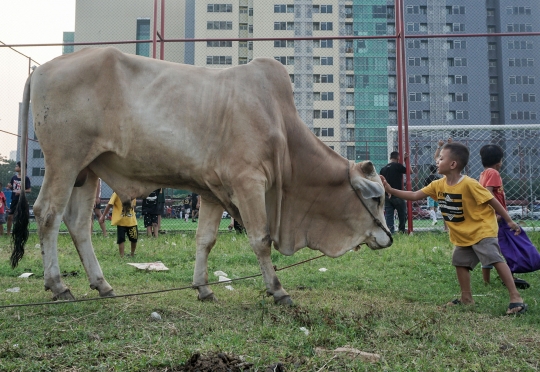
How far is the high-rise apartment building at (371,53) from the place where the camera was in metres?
29.1

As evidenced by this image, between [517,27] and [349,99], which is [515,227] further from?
[517,27]

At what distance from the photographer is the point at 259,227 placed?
4137mm

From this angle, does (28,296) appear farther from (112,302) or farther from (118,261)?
(118,261)

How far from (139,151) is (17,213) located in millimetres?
1320

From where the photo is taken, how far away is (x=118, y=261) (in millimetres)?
6672

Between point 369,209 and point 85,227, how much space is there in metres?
2.33

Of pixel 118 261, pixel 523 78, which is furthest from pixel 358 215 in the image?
pixel 523 78

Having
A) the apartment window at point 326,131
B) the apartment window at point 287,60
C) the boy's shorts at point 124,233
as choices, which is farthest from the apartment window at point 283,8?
the boy's shorts at point 124,233

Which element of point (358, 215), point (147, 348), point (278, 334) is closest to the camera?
point (147, 348)

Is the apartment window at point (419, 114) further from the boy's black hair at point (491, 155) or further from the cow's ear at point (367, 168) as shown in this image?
the cow's ear at point (367, 168)

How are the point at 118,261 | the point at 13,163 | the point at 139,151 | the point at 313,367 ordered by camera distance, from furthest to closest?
1. the point at 13,163
2. the point at 118,261
3. the point at 139,151
4. the point at 313,367

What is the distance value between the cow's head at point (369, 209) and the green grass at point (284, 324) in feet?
1.56

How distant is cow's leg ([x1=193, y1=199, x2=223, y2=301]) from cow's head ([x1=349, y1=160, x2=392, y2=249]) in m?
1.15

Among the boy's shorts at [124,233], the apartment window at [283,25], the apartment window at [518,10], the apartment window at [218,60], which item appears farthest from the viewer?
the apartment window at [518,10]
